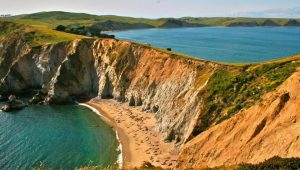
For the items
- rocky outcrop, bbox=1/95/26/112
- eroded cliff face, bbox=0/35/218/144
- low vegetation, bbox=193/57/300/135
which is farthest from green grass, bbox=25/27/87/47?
low vegetation, bbox=193/57/300/135

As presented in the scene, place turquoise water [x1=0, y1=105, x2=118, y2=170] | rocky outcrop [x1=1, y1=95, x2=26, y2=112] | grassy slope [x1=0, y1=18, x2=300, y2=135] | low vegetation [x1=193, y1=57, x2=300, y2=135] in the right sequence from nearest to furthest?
1. low vegetation [x1=193, y1=57, x2=300, y2=135]
2. grassy slope [x1=0, y1=18, x2=300, y2=135]
3. turquoise water [x1=0, y1=105, x2=118, y2=170]
4. rocky outcrop [x1=1, y1=95, x2=26, y2=112]

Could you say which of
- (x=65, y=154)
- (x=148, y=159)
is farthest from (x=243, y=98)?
(x=65, y=154)

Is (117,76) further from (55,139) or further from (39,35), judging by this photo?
(39,35)

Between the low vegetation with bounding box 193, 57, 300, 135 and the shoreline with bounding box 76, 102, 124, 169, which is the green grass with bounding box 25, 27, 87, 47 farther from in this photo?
the low vegetation with bounding box 193, 57, 300, 135

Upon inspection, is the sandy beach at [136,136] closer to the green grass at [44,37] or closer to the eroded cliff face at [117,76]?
the eroded cliff face at [117,76]

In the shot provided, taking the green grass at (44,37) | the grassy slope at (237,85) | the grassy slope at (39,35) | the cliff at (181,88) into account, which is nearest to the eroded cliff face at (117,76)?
the cliff at (181,88)
